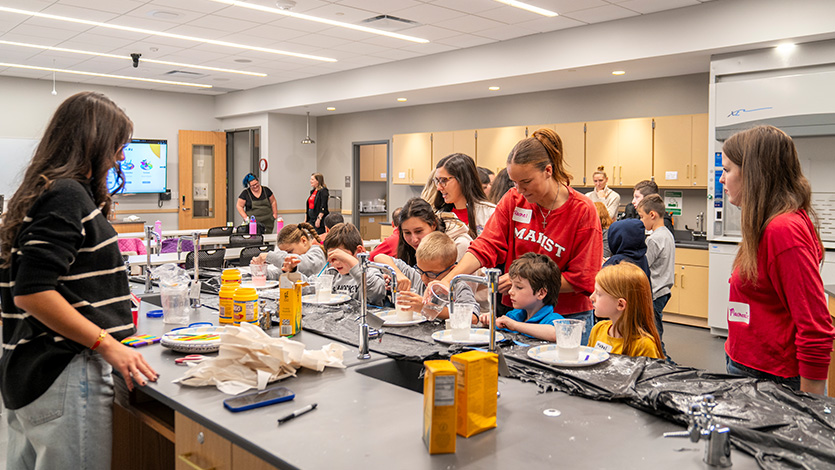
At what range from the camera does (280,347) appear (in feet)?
5.83

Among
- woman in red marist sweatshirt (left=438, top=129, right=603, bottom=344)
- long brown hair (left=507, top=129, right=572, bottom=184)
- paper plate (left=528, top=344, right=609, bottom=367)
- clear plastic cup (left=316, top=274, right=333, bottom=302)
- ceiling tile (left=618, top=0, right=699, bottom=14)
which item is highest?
ceiling tile (left=618, top=0, right=699, bottom=14)

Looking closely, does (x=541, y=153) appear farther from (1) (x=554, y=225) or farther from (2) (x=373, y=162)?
(2) (x=373, y=162)

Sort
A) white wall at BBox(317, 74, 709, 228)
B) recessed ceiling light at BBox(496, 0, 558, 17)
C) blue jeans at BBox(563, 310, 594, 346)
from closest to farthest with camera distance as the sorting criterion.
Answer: blue jeans at BBox(563, 310, 594, 346), recessed ceiling light at BBox(496, 0, 558, 17), white wall at BBox(317, 74, 709, 228)

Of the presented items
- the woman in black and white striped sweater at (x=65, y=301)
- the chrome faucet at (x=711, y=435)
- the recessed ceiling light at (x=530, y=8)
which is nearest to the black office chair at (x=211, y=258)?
the recessed ceiling light at (x=530, y=8)

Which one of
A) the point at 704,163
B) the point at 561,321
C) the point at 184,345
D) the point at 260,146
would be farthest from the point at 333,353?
the point at 260,146

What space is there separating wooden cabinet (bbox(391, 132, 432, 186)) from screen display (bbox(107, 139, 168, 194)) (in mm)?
4196

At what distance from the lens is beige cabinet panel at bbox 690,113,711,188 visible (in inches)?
244

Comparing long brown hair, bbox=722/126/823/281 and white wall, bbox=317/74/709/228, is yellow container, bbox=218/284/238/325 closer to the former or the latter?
long brown hair, bbox=722/126/823/281

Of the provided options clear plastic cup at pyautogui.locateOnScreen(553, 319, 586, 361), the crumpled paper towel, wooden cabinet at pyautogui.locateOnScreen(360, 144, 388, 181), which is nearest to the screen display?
wooden cabinet at pyautogui.locateOnScreen(360, 144, 388, 181)

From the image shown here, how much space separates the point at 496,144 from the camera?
311 inches

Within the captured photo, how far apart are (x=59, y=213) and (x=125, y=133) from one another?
34 cm

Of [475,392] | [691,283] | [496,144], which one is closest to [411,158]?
[496,144]

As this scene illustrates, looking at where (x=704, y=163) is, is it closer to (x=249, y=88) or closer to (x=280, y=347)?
(x=280, y=347)

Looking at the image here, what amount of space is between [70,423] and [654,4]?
5.23m
